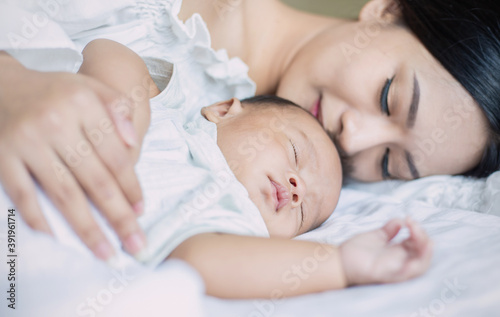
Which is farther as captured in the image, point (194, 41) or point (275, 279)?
point (194, 41)

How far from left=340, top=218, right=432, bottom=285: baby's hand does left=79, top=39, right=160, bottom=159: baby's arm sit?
341 millimetres

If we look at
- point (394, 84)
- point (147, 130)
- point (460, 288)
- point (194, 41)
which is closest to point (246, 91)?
point (194, 41)

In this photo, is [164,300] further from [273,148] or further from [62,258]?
[273,148]

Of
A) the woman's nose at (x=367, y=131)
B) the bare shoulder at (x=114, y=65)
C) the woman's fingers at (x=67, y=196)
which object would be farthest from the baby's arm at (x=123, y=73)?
the woman's nose at (x=367, y=131)

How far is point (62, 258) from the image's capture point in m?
0.49

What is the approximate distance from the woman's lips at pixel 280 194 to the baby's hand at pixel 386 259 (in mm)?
206

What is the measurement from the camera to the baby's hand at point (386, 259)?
0.55m

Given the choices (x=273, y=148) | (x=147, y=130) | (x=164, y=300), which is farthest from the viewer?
(x=273, y=148)

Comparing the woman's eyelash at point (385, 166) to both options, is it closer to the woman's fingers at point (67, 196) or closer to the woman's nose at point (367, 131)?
the woman's nose at point (367, 131)

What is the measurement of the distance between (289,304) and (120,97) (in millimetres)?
366

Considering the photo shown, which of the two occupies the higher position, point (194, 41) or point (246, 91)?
point (194, 41)

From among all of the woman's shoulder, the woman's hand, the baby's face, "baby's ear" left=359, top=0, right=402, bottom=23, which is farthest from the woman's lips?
"baby's ear" left=359, top=0, right=402, bottom=23

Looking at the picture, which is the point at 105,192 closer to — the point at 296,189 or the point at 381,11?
the point at 296,189

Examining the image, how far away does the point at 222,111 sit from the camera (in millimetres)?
938
